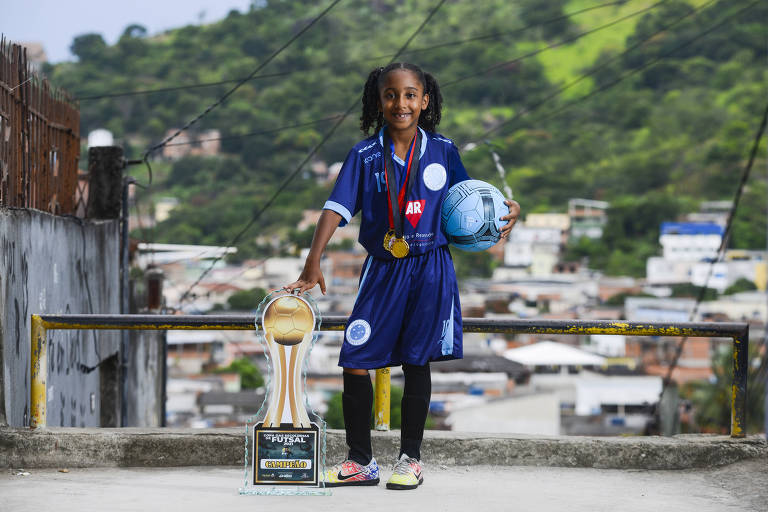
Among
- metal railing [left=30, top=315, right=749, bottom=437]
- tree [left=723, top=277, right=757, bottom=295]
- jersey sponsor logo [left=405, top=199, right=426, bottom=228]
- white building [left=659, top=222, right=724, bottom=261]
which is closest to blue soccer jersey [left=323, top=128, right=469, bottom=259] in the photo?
jersey sponsor logo [left=405, top=199, right=426, bottom=228]

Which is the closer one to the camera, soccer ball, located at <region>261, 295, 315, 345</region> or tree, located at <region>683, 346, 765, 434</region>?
soccer ball, located at <region>261, 295, 315, 345</region>

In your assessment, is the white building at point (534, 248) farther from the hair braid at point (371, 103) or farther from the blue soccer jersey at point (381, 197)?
the blue soccer jersey at point (381, 197)

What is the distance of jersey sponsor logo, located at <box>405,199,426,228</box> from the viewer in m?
4.04

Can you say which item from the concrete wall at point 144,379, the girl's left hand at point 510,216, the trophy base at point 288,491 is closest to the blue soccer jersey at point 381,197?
the girl's left hand at point 510,216

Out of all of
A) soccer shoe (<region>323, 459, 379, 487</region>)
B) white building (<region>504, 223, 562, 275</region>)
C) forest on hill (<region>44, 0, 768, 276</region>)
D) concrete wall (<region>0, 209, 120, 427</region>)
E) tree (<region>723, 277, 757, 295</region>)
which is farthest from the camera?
white building (<region>504, 223, 562, 275</region>)

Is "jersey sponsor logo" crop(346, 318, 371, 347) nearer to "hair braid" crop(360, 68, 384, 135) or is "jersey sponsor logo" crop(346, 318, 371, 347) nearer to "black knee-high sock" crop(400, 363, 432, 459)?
"black knee-high sock" crop(400, 363, 432, 459)

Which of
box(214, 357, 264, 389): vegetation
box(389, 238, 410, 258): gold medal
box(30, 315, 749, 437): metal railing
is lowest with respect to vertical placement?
box(214, 357, 264, 389): vegetation

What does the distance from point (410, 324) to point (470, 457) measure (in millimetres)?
1056

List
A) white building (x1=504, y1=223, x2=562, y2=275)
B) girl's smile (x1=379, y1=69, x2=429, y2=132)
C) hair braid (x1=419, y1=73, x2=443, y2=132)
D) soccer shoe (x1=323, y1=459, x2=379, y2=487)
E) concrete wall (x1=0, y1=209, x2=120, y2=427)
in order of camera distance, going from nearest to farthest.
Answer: girl's smile (x1=379, y1=69, x2=429, y2=132) < soccer shoe (x1=323, y1=459, x2=379, y2=487) < hair braid (x1=419, y1=73, x2=443, y2=132) < concrete wall (x1=0, y1=209, x2=120, y2=427) < white building (x1=504, y1=223, x2=562, y2=275)

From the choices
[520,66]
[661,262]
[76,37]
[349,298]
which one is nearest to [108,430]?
[349,298]

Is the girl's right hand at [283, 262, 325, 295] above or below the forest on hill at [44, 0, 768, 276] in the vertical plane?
below

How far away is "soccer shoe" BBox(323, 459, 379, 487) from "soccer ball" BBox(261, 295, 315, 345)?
22.2 inches

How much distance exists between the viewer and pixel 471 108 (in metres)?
121

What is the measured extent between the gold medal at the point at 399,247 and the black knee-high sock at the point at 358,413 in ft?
1.55
